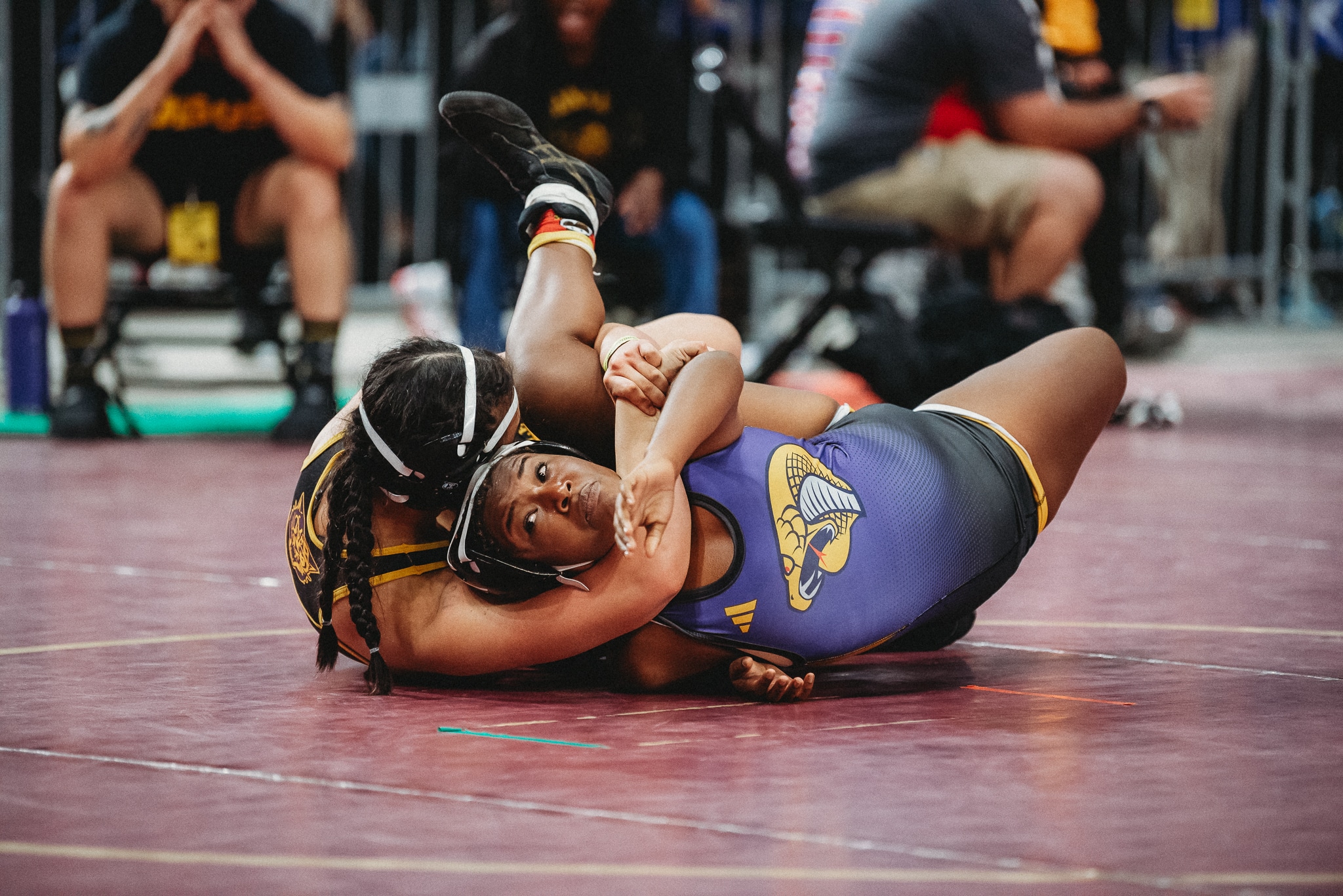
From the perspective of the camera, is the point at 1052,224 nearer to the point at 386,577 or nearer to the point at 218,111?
the point at 218,111

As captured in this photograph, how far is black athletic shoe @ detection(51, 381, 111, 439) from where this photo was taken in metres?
5.14

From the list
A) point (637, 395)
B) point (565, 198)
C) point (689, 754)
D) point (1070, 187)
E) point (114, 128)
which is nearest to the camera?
point (689, 754)

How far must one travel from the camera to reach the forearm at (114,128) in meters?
4.84

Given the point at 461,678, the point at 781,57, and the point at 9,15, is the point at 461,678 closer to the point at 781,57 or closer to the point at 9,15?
the point at 9,15

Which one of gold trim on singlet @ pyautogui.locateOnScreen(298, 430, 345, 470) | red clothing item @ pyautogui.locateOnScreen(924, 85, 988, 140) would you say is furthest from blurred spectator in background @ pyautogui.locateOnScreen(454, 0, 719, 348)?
gold trim on singlet @ pyautogui.locateOnScreen(298, 430, 345, 470)

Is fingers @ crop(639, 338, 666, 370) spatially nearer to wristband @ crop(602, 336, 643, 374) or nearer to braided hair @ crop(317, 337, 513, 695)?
wristband @ crop(602, 336, 643, 374)

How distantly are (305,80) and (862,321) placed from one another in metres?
1.85

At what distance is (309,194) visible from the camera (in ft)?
16.5

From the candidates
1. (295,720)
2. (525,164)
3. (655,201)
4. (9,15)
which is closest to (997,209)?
(655,201)

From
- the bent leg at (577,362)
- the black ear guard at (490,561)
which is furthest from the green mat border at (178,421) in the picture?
the black ear guard at (490,561)

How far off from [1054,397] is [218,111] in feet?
10.8

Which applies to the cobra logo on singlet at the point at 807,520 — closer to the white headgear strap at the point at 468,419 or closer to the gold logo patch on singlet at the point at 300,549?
the white headgear strap at the point at 468,419

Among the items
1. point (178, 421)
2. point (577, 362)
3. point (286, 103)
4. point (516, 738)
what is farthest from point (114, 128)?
point (516, 738)

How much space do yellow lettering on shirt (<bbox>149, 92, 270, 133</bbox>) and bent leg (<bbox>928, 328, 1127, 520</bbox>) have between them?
10.1 feet
